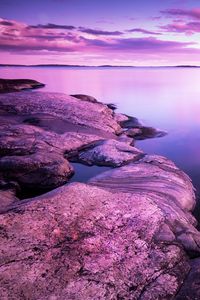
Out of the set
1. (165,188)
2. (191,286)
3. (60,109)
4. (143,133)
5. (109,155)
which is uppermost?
(60,109)

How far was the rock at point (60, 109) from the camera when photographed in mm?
18594

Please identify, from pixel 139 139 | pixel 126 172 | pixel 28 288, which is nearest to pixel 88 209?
pixel 28 288

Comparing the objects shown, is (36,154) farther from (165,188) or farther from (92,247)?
(92,247)

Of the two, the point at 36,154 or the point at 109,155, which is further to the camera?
the point at 109,155

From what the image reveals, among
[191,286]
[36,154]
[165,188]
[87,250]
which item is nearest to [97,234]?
[87,250]

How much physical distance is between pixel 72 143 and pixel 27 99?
6714mm

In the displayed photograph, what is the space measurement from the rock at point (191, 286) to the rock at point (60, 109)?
12.1 metres

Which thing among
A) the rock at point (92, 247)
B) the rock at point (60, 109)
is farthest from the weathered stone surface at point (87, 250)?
the rock at point (60, 109)

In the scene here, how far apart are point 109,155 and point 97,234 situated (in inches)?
270

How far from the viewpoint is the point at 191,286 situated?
20.5ft

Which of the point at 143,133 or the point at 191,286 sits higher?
the point at 191,286

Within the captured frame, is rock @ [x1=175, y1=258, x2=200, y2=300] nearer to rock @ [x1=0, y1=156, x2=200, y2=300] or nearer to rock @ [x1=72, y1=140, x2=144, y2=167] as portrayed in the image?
rock @ [x1=0, y1=156, x2=200, y2=300]

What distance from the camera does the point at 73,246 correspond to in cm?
657

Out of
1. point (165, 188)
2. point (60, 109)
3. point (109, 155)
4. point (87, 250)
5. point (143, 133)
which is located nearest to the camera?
point (87, 250)
